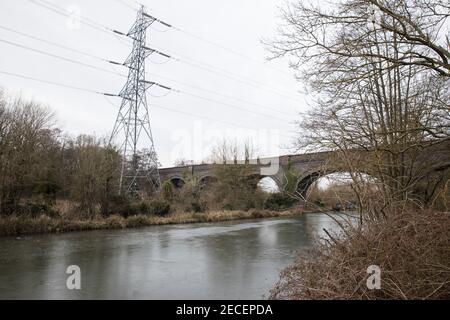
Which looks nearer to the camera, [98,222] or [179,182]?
[98,222]

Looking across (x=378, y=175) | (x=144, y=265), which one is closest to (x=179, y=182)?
(x=144, y=265)

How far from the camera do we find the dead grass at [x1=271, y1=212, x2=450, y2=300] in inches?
183

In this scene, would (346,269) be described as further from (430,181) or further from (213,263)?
(430,181)

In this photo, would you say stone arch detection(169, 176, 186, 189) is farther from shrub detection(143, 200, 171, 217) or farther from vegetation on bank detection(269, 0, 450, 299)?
vegetation on bank detection(269, 0, 450, 299)

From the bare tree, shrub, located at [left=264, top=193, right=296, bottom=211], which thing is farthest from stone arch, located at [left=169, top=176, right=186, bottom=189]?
the bare tree

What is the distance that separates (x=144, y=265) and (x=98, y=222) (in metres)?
10.4

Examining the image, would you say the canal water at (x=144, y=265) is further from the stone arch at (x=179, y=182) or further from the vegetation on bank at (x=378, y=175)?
the stone arch at (x=179, y=182)

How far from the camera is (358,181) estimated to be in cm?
675

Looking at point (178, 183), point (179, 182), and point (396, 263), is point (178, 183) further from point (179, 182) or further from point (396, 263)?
point (396, 263)

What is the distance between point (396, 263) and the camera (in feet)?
16.0
